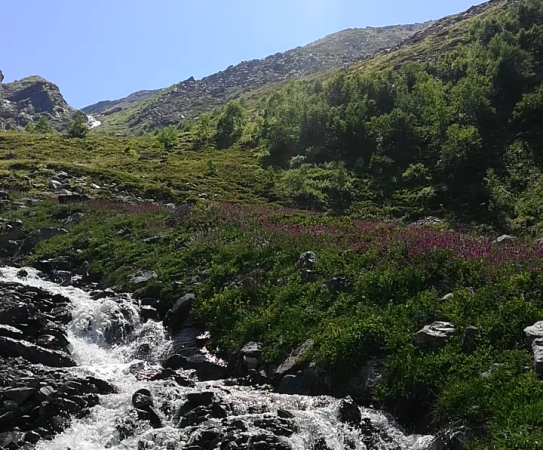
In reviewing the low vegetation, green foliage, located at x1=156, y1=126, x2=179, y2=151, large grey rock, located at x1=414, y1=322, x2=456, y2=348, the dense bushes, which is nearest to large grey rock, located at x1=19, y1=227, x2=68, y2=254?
the low vegetation

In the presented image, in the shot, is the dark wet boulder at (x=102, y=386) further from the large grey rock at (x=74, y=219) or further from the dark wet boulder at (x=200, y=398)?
the large grey rock at (x=74, y=219)

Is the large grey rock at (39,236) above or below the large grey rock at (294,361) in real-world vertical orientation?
above

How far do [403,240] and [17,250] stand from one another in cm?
2103

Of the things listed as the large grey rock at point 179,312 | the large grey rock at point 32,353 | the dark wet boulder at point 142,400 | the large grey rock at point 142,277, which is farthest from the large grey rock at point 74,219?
the dark wet boulder at point 142,400

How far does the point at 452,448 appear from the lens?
9.38 metres

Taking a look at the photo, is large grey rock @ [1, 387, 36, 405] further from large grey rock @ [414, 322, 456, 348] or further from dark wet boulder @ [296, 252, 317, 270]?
dark wet boulder @ [296, 252, 317, 270]

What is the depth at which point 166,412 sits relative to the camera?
11.7 meters

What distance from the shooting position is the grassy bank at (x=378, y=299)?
10.4m

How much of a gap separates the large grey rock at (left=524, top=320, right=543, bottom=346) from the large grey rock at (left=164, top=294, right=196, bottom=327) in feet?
36.6

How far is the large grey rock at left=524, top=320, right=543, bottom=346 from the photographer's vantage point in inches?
424

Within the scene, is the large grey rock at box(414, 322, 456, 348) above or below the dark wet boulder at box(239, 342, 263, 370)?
above

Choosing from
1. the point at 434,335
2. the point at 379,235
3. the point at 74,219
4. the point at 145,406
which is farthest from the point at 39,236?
Result: the point at 434,335

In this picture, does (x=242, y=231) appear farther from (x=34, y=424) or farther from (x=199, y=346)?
(x=34, y=424)

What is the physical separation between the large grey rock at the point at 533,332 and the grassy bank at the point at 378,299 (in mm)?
272
